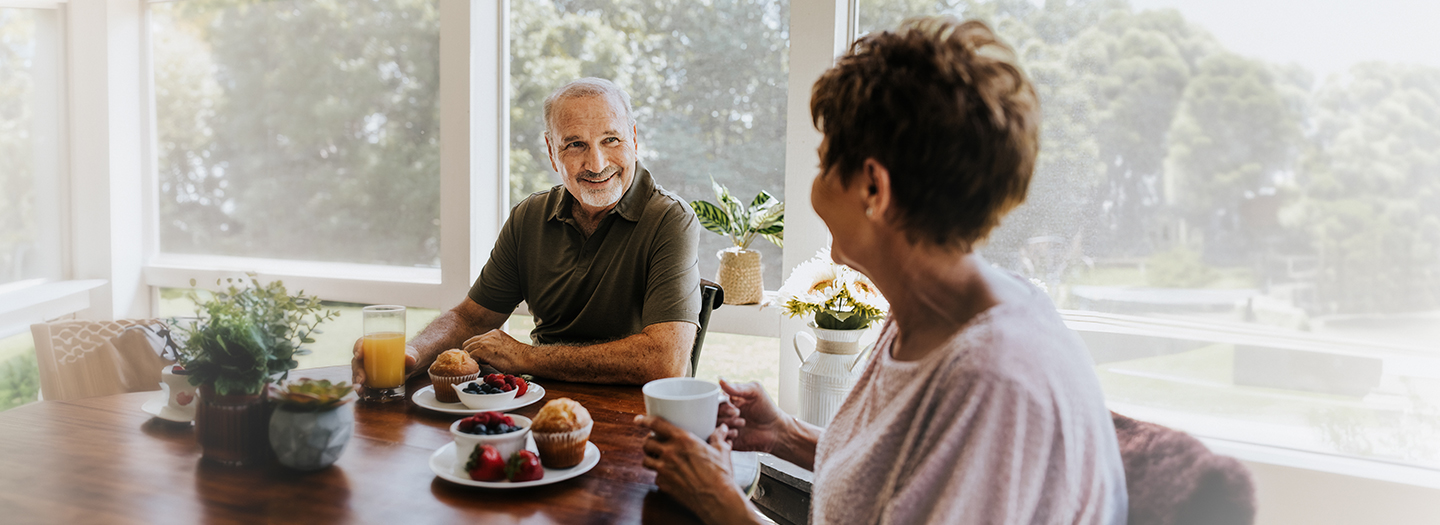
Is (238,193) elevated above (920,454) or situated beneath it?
elevated above

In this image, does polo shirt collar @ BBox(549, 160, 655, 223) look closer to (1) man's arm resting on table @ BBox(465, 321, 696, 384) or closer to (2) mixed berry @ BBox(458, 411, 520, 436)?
(1) man's arm resting on table @ BBox(465, 321, 696, 384)

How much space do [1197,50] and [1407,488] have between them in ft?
3.81

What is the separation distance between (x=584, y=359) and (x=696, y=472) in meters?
0.78

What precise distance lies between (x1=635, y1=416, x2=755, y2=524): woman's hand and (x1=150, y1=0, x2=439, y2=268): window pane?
2.17 meters

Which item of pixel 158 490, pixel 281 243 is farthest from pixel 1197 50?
pixel 281 243

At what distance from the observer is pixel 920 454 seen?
0.82 m

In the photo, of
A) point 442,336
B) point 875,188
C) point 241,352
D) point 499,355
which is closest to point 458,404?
point 499,355

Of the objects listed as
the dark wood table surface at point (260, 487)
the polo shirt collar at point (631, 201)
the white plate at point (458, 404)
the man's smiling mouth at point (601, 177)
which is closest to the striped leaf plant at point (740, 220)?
the polo shirt collar at point (631, 201)

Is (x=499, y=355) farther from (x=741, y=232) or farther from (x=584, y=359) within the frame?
(x=741, y=232)

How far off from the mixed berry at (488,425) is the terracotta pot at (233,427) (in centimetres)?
24

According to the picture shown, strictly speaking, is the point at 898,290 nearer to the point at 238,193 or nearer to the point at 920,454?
the point at 920,454

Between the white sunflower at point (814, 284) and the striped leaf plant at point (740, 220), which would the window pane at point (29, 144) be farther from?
the white sunflower at point (814, 284)

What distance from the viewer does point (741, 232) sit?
7.81 ft

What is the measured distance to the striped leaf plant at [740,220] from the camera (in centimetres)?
236
